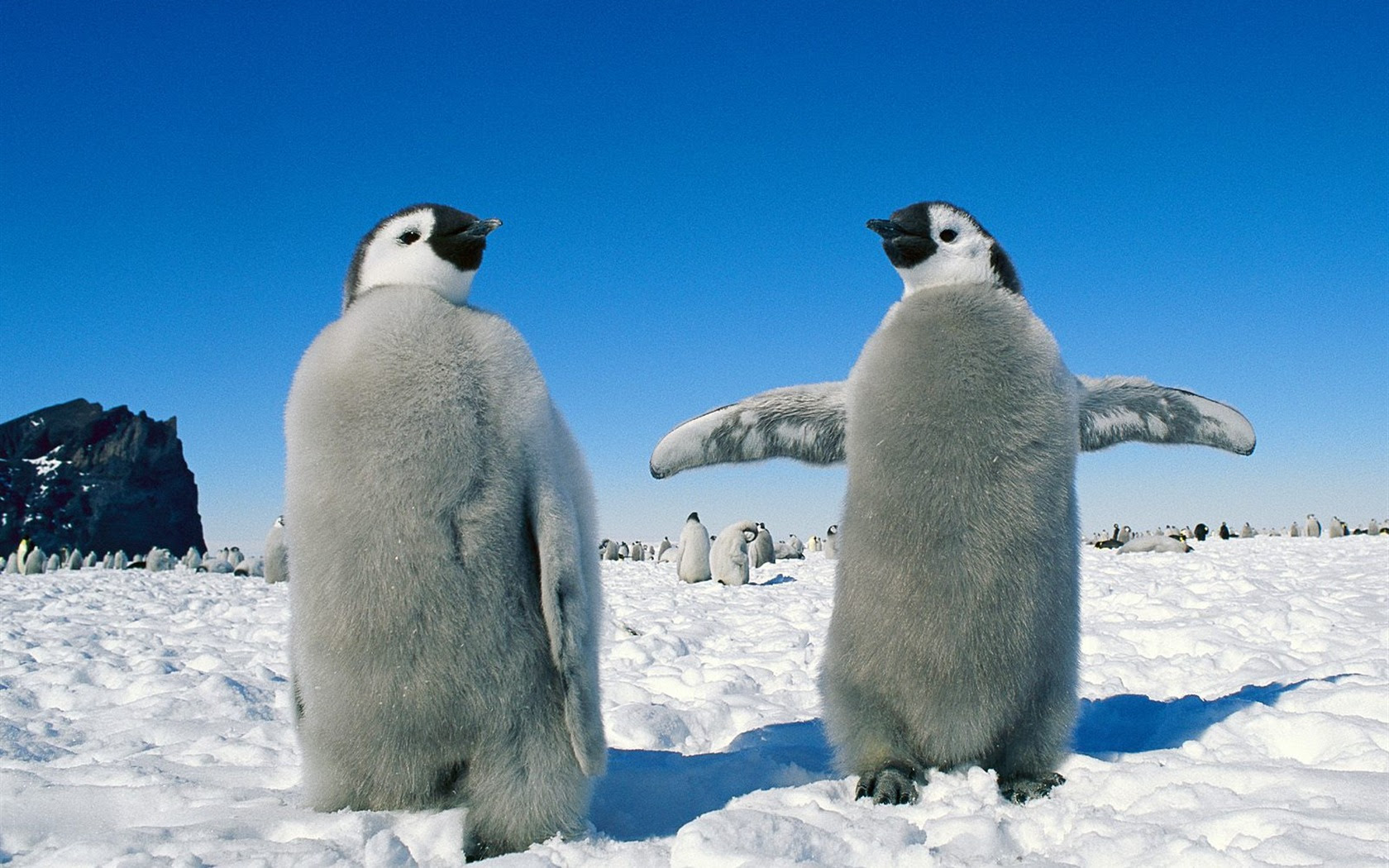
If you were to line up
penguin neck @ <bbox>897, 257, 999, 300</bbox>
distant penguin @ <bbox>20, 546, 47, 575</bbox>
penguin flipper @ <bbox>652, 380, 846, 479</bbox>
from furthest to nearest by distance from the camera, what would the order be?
distant penguin @ <bbox>20, 546, 47, 575</bbox>
penguin flipper @ <bbox>652, 380, 846, 479</bbox>
penguin neck @ <bbox>897, 257, 999, 300</bbox>

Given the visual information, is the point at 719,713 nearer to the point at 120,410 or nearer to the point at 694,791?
the point at 694,791

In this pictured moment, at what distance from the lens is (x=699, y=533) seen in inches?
600

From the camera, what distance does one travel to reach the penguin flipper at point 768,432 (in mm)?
3725

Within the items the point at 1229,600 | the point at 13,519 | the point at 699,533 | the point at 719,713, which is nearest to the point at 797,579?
the point at 699,533

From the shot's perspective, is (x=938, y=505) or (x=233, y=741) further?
(x=233, y=741)

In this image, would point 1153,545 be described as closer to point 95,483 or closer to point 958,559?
point 958,559

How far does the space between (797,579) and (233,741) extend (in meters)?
9.70

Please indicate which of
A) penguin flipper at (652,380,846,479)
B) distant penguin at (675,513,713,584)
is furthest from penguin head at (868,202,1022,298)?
distant penguin at (675,513,713,584)

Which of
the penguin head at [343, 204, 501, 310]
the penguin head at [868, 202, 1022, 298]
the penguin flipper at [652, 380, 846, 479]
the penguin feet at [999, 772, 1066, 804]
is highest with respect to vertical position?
the penguin head at [868, 202, 1022, 298]

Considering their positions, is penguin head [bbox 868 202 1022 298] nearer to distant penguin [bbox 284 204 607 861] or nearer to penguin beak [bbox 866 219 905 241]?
penguin beak [bbox 866 219 905 241]

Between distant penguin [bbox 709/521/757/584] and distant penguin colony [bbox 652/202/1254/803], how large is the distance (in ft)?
33.0

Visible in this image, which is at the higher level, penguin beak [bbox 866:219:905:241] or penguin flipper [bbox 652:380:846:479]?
penguin beak [bbox 866:219:905:241]

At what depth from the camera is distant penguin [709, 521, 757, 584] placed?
13.6m

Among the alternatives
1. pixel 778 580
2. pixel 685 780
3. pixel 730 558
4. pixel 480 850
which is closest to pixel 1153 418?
pixel 685 780
